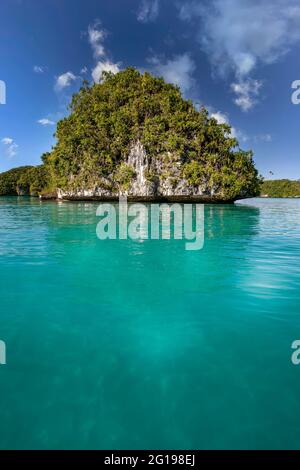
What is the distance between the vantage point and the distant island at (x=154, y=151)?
145ft

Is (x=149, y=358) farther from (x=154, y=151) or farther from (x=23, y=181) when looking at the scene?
(x=23, y=181)

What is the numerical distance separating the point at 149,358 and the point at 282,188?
167450 mm

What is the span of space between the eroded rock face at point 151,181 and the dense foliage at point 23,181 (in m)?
60.9

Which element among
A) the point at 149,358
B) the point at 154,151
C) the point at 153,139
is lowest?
the point at 149,358

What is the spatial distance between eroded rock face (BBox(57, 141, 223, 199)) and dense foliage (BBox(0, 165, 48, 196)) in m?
60.9

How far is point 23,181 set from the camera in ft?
349

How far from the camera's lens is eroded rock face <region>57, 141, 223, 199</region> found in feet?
146

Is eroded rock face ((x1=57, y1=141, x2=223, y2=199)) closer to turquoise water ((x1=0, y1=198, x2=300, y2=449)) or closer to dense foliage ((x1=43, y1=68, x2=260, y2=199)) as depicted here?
dense foliage ((x1=43, y1=68, x2=260, y2=199))

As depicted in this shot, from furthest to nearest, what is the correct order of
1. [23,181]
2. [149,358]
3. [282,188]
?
[282,188] < [23,181] < [149,358]

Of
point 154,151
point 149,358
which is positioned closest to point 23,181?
point 154,151

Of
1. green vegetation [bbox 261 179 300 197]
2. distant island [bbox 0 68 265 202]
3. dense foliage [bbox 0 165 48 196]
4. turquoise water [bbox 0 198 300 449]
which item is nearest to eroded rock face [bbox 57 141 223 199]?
distant island [bbox 0 68 265 202]

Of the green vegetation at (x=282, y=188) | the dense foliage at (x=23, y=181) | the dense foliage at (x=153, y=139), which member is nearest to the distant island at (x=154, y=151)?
the dense foliage at (x=153, y=139)

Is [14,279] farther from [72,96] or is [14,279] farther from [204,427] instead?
[72,96]

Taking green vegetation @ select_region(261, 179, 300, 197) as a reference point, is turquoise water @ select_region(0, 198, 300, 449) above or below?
below
